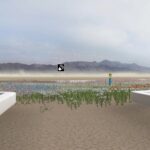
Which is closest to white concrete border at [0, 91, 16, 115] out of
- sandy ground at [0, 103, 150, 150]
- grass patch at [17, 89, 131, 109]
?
sandy ground at [0, 103, 150, 150]

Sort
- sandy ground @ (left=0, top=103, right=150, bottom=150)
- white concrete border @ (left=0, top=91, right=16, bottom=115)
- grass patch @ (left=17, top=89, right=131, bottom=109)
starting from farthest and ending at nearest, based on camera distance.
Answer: grass patch @ (left=17, top=89, right=131, bottom=109)
white concrete border @ (left=0, top=91, right=16, bottom=115)
sandy ground @ (left=0, top=103, right=150, bottom=150)

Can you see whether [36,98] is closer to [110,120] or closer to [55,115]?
[55,115]

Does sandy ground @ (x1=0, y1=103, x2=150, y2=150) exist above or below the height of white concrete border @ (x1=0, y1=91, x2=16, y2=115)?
below

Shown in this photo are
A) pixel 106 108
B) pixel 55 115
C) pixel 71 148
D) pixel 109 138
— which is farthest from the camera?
pixel 106 108

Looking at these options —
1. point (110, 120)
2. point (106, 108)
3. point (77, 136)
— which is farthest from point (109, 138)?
point (106, 108)

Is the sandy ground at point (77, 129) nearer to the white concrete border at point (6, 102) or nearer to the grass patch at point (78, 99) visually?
the white concrete border at point (6, 102)

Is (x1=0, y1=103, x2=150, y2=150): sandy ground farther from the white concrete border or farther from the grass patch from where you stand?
the grass patch

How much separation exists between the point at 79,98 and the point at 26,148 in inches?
465

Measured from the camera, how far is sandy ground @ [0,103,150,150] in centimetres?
928

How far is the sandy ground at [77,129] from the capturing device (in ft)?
30.5

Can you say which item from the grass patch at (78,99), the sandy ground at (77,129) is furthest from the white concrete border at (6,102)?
the grass patch at (78,99)

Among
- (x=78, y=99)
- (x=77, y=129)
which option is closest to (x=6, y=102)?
(x=78, y=99)

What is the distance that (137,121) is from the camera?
42.4 feet

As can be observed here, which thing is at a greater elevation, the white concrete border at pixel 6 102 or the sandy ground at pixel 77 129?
the white concrete border at pixel 6 102
